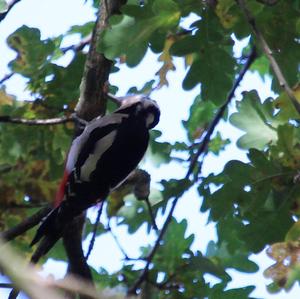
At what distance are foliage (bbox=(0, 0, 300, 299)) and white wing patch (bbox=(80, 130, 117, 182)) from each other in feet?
0.55

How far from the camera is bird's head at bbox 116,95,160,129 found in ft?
12.5

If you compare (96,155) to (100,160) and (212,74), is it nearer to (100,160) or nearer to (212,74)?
(100,160)

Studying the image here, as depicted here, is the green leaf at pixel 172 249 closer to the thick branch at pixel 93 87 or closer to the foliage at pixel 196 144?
the foliage at pixel 196 144

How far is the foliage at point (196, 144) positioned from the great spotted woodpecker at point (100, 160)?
0.15 metres

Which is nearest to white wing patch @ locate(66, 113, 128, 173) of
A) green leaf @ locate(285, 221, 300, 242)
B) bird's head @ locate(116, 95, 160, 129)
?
bird's head @ locate(116, 95, 160, 129)

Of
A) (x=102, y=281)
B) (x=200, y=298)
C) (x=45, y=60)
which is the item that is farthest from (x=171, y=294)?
(x=45, y=60)

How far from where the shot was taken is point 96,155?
3543mm

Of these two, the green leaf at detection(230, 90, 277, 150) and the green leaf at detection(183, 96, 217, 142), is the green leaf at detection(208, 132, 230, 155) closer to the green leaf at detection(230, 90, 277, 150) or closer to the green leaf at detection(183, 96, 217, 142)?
the green leaf at detection(183, 96, 217, 142)

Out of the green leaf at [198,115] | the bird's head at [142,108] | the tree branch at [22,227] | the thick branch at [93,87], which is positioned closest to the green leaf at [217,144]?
the green leaf at [198,115]

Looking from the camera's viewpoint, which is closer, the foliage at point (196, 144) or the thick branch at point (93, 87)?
the foliage at point (196, 144)

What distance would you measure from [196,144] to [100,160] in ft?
1.87

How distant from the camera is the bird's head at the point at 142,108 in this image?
3.81m

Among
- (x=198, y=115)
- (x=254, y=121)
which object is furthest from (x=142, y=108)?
(x=254, y=121)

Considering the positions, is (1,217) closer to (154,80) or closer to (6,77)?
(6,77)
